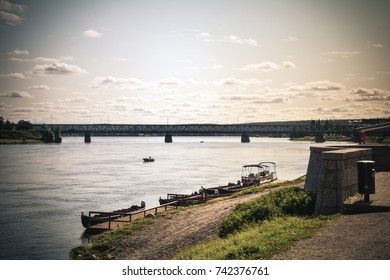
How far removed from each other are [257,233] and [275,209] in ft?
10.2

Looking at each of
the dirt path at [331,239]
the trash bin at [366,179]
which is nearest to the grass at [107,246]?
the dirt path at [331,239]

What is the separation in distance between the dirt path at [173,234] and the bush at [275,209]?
1.77 m

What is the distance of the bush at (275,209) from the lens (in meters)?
16.5

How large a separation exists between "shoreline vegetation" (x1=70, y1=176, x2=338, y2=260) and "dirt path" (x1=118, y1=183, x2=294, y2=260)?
409mm

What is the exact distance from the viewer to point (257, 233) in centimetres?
1447

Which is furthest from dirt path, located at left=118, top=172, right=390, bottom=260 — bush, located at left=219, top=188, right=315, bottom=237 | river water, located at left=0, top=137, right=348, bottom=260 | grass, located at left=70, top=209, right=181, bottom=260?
river water, located at left=0, top=137, right=348, bottom=260

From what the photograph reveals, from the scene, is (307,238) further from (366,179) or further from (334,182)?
(366,179)

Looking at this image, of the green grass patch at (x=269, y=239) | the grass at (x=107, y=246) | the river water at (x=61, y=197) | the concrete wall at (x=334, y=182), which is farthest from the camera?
A: the river water at (x=61, y=197)

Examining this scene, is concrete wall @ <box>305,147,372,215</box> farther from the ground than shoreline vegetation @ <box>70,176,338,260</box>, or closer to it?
farther from the ground

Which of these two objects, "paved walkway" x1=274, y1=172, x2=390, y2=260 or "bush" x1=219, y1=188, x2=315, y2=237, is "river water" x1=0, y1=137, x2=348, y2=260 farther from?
"paved walkway" x1=274, y1=172, x2=390, y2=260

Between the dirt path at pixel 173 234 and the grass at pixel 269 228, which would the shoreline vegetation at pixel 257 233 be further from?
the dirt path at pixel 173 234

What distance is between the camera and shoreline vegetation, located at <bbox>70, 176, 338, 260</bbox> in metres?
12.6

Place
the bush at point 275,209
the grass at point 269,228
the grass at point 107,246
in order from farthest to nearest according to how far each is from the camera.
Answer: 1. the grass at point 107,246
2. the bush at point 275,209
3. the grass at point 269,228
